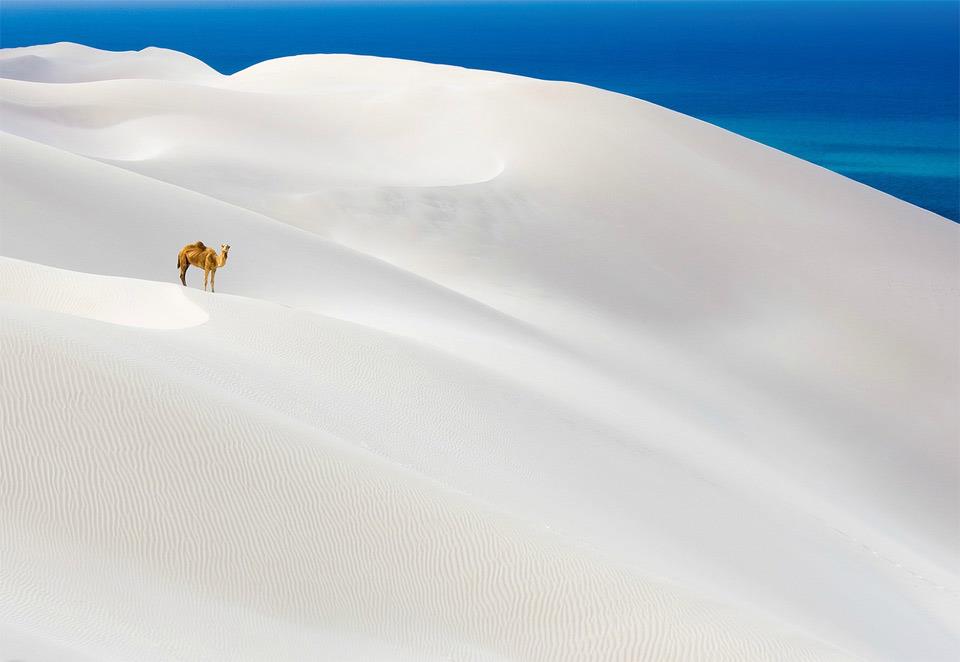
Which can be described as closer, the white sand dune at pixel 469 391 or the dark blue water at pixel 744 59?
the white sand dune at pixel 469 391

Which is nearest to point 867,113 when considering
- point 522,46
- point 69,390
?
point 69,390

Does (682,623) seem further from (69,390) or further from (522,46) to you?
(522,46)

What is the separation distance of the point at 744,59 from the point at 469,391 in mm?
87138

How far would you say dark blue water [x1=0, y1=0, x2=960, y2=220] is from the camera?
43.0m

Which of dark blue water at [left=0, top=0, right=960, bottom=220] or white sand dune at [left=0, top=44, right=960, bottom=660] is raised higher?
dark blue water at [left=0, top=0, right=960, bottom=220]

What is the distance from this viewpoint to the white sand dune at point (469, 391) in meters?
4.94

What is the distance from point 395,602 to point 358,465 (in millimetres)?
877

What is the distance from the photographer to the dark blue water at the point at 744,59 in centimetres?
4297

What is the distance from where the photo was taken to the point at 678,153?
19344mm

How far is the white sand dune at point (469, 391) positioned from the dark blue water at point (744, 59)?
1726 cm

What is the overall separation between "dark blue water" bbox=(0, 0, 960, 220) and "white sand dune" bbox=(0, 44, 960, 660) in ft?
56.6

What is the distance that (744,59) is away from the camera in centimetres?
8969

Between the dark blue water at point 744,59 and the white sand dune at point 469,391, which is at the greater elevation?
the dark blue water at point 744,59

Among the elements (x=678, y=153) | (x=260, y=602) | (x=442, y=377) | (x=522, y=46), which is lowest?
(x=260, y=602)
